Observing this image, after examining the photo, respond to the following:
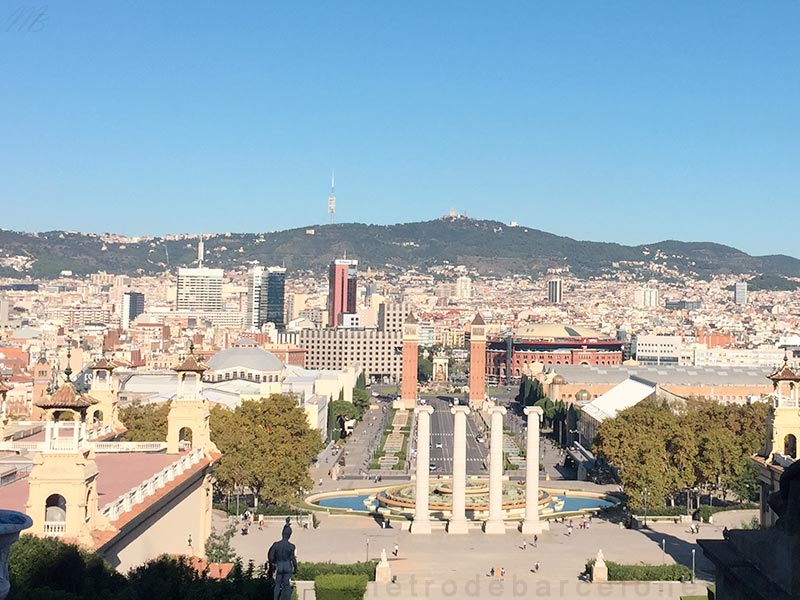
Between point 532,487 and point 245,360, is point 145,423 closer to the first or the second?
point 532,487

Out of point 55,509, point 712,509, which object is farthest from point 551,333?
point 55,509

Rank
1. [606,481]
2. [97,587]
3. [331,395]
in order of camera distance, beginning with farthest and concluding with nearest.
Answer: [331,395] → [606,481] → [97,587]

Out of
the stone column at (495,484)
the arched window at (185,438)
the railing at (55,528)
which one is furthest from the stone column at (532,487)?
the railing at (55,528)

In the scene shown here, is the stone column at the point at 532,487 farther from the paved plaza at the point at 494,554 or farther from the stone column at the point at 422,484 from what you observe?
the stone column at the point at 422,484

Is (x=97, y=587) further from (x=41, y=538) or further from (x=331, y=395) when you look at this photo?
(x=331, y=395)

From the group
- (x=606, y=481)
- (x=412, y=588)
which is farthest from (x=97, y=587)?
(x=606, y=481)
